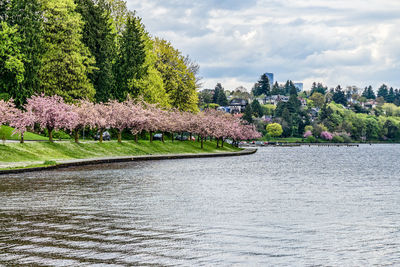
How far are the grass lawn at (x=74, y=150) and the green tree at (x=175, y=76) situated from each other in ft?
41.0

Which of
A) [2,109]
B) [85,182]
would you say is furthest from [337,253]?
[2,109]

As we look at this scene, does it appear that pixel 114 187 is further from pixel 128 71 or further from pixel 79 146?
pixel 128 71

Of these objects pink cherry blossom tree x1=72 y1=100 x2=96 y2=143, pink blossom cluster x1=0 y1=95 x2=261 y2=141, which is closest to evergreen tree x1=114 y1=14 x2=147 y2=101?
pink blossom cluster x1=0 y1=95 x2=261 y2=141

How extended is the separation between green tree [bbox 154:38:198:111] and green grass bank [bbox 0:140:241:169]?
12.9 metres

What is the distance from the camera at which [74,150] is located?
6209 centimetres

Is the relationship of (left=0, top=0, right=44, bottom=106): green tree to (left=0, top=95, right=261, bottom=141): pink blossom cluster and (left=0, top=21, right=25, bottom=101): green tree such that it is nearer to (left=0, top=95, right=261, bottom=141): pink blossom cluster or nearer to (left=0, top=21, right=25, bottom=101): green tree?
(left=0, top=21, right=25, bottom=101): green tree

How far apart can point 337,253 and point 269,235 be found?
2684 mm

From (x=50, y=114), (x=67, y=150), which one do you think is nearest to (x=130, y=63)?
(x=50, y=114)

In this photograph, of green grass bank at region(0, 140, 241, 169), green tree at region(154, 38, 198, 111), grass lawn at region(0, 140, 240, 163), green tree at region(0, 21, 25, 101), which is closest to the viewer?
green grass bank at region(0, 140, 241, 169)

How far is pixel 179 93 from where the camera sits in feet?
337

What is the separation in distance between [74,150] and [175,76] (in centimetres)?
4231

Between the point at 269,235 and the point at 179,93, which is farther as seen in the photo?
the point at 179,93

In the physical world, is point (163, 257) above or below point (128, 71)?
below

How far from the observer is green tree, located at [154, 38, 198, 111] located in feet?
331
